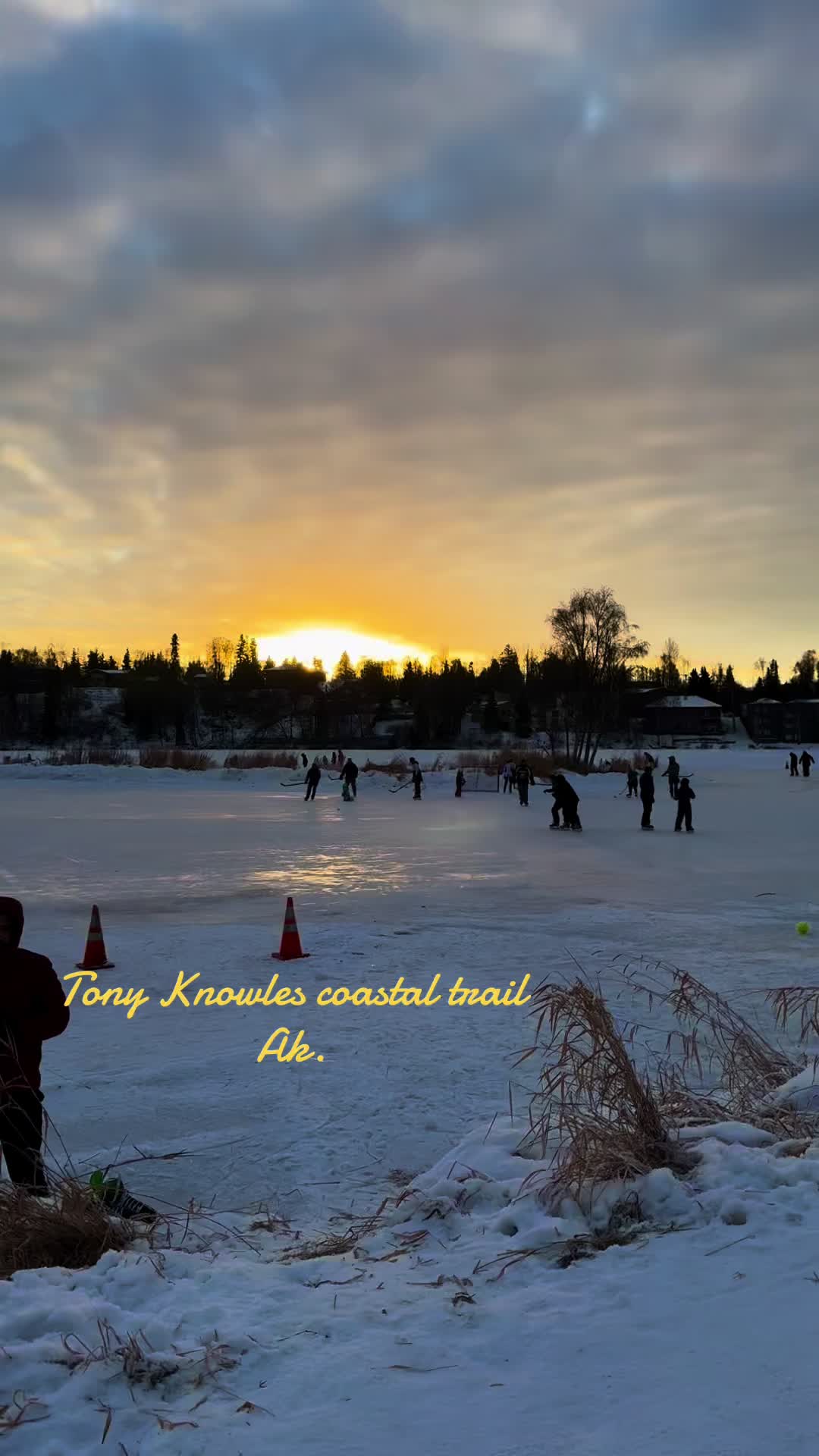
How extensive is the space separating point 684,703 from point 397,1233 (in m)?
127

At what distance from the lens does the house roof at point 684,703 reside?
125250mm

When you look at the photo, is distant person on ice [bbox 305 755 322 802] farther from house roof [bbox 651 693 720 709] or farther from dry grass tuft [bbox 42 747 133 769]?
house roof [bbox 651 693 720 709]

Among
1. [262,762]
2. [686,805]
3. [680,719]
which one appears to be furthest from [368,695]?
[686,805]

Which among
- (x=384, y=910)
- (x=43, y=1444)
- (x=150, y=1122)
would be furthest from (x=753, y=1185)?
(x=384, y=910)

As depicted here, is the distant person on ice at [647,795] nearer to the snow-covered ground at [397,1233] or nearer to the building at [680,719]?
the snow-covered ground at [397,1233]

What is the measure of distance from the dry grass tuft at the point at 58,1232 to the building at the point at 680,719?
123539mm

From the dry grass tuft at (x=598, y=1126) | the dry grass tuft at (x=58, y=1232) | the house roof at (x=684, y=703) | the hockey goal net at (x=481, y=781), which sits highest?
the house roof at (x=684, y=703)

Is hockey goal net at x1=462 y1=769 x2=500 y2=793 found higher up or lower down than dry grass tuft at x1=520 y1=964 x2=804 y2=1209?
lower down

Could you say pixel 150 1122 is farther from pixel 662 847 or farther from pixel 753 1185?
pixel 662 847

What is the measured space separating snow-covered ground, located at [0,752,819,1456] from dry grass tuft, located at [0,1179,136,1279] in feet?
0.97

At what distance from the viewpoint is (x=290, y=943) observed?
9375 millimetres

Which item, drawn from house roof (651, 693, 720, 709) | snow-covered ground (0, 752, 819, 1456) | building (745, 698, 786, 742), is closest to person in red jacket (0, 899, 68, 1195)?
snow-covered ground (0, 752, 819, 1456)

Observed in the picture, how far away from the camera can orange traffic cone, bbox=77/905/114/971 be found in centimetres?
901

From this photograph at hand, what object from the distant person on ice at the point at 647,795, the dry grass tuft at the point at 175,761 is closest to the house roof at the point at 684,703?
the dry grass tuft at the point at 175,761
